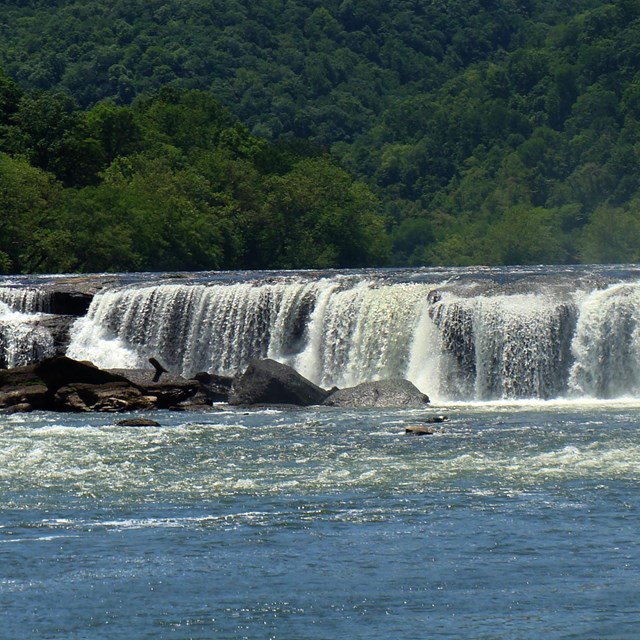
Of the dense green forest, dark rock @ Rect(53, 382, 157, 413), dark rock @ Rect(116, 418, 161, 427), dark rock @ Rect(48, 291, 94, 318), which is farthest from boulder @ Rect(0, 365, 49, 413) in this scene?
the dense green forest

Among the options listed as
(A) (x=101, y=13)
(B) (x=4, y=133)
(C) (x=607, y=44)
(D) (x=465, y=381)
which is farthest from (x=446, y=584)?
(A) (x=101, y=13)

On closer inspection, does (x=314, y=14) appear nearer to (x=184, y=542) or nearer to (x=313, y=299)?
(x=313, y=299)

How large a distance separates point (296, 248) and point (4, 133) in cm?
1743

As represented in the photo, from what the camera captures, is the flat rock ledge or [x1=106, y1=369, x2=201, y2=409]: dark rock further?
[x1=106, y1=369, x2=201, y2=409]: dark rock

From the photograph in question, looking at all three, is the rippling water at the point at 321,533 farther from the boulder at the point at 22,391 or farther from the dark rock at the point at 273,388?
the dark rock at the point at 273,388

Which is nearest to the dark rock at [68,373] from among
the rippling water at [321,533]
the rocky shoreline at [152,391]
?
the rocky shoreline at [152,391]

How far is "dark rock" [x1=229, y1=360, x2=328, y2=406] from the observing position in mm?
45031

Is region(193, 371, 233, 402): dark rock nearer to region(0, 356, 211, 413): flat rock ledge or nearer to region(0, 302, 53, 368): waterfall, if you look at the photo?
region(0, 356, 211, 413): flat rock ledge

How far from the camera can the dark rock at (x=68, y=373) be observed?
44.0 m

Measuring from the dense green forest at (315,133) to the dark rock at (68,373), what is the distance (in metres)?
34.5

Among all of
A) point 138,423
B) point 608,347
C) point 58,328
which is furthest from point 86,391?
point 608,347

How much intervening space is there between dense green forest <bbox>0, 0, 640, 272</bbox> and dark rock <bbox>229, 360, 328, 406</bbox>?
34762mm

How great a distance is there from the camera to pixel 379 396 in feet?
146

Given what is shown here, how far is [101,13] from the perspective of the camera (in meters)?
168
